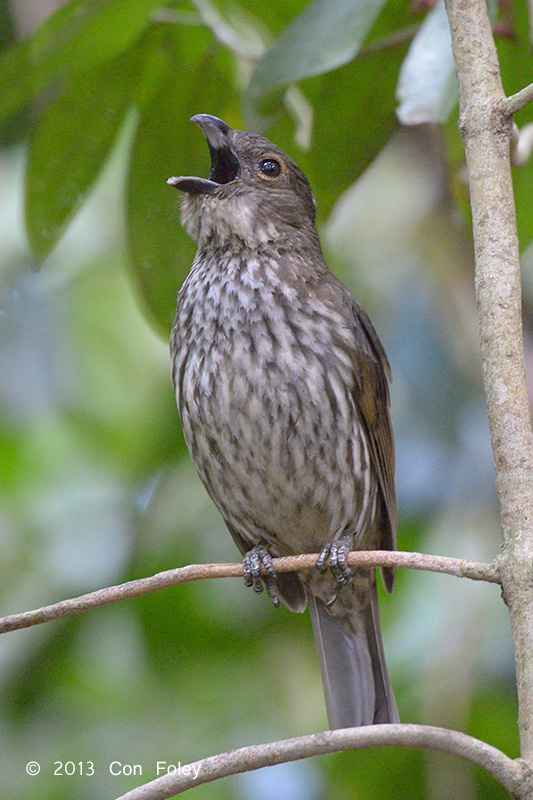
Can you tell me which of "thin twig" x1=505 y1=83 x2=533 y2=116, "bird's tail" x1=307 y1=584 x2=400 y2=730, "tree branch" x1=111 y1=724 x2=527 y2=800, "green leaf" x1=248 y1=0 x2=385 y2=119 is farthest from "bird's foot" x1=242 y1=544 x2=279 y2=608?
"thin twig" x1=505 y1=83 x2=533 y2=116

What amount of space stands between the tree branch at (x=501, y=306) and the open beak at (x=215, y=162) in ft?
3.30

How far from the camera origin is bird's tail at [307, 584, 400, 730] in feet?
10.4

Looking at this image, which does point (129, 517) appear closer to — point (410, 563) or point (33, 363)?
point (33, 363)

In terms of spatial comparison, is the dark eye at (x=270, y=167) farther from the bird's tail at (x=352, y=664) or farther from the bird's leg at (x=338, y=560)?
the bird's tail at (x=352, y=664)

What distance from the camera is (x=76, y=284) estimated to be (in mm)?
5129

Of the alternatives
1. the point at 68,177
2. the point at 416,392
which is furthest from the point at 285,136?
the point at 416,392

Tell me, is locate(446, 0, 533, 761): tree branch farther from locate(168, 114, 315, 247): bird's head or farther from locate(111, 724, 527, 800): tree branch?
locate(168, 114, 315, 247): bird's head

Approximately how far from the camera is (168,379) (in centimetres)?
450

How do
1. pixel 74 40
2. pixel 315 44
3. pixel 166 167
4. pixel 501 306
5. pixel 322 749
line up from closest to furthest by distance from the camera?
pixel 322 749, pixel 501 306, pixel 315 44, pixel 74 40, pixel 166 167

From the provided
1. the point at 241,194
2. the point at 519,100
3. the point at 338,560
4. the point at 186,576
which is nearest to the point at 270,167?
the point at 241,194

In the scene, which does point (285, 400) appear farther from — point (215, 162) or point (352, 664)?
point (352, 664)

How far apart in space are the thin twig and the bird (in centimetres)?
109

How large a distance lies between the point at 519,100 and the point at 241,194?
139 cm

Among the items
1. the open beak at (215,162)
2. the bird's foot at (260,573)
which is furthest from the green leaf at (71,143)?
the bird's foot at (260,573)
